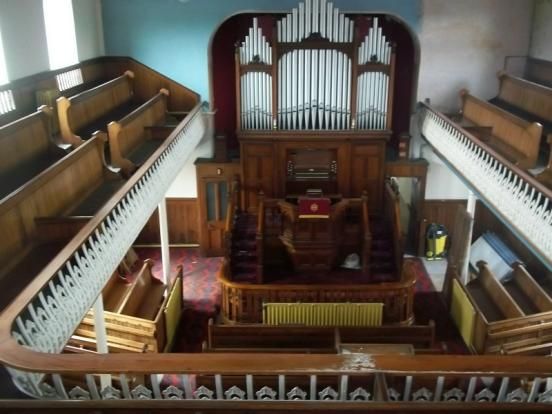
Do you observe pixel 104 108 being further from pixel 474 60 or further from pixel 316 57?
pixel 474 60

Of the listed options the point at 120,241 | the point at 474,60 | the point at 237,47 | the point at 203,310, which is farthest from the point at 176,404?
the point at 474,60

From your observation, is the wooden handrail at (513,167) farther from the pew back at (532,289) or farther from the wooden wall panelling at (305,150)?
the pew back at (532,289)

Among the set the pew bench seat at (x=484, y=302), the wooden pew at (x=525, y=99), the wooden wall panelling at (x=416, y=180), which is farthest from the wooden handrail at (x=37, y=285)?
the wooden pew at (x=525, y=99)

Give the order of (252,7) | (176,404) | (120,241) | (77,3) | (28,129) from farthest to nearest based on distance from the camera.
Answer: (252,7) → (77,3) → (28,129) → (120,241) → (176,404)

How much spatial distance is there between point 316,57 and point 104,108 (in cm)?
454

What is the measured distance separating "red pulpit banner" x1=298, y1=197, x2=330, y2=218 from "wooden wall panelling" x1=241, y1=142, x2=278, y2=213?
234 centimetres

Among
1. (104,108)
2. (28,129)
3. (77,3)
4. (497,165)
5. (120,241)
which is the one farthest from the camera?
(77,3)

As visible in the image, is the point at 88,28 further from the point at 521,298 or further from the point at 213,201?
the point at 521,298

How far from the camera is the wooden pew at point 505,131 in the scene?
8.85 m

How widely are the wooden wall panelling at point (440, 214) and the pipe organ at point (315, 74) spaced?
8.26ft

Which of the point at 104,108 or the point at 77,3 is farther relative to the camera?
the point at 77,3

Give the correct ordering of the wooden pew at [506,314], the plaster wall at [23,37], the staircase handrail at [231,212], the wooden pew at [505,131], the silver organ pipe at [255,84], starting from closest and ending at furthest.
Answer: the plaster wall at [23,37] < the wooden pew at [506,314] < the wooden pew at [505,131] < the staircase handrail at [231,212] < the silver organ pipe at [255,84]

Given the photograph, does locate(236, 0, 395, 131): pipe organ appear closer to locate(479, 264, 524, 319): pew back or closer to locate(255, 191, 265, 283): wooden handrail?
locate(255, 191, 265, 283): wooden handrail

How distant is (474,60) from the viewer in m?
12.9
